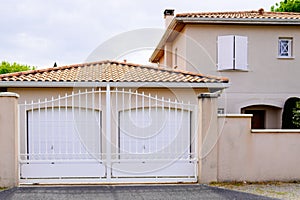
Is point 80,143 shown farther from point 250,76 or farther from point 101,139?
point 250,76

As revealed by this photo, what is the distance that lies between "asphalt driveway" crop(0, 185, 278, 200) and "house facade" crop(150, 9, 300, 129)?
25.0 ft

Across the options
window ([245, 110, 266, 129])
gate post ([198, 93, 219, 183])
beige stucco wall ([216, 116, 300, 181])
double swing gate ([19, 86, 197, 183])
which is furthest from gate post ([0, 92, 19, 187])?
window ([245, 110, 266, 129])

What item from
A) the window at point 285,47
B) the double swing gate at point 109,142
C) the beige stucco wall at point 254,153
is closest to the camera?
the double swing gate at point 109,142

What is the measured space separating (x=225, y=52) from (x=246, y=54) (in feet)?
3.24

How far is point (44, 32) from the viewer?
15.8 m

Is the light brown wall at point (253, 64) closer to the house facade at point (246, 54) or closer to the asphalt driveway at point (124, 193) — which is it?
the house facade at point (246, 54)

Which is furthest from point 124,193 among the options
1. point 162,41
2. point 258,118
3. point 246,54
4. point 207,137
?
point 162,41

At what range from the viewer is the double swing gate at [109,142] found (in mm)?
8836

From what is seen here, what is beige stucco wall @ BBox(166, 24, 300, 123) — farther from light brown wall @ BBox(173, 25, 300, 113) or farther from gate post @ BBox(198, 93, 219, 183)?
gate post @ BBox(198, 93, 219, 183)

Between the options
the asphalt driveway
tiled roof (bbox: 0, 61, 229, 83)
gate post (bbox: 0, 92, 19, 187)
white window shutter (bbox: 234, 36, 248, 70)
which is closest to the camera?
the asphalt driveway

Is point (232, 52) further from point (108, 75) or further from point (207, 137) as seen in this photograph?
point (207, 137)

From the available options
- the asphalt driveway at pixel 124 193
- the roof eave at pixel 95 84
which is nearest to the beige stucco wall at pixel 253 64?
the roof eave at pixel 95 84

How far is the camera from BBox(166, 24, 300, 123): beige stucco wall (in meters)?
15.8

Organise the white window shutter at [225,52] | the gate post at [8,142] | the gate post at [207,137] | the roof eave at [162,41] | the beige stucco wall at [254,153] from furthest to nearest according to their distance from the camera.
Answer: the roof eave at [162,41], the white window shutter at [225,52], the beige stucco wall at [254,153], the gate post at [207,137], the gate post at [8,142]
